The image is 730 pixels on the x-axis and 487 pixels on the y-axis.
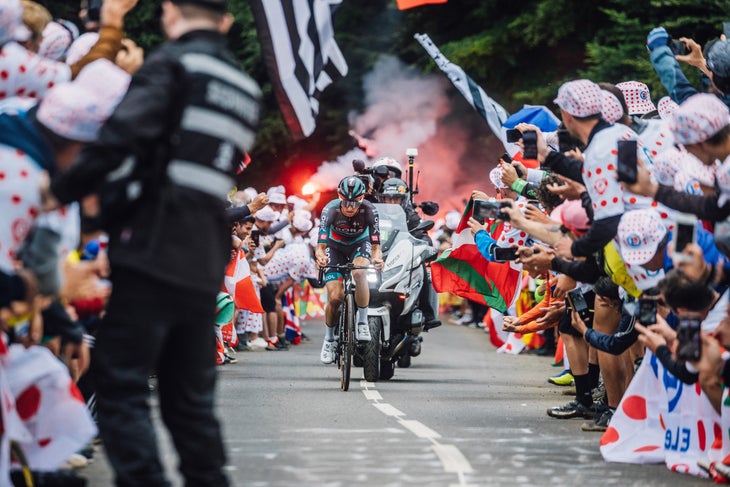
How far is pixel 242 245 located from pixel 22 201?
1332 cm

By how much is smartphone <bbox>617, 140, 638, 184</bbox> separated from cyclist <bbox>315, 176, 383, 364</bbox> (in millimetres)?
7339

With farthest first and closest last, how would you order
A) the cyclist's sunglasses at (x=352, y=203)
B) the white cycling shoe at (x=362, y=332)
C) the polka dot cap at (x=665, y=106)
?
the cyclist's sunglasses at (x=352, y=203) < the white cycling shoe at (x=362, y=332) < the polka dot cap at (x=665, y=106)

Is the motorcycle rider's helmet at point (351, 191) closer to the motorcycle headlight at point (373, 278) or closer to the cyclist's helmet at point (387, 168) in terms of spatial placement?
the motorcycle headlight at point (373, 278)

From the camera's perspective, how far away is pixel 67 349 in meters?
9.54

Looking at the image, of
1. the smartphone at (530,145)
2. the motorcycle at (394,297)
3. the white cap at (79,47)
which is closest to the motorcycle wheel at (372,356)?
the motorcycle at (394,297)

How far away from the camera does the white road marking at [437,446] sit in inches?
355

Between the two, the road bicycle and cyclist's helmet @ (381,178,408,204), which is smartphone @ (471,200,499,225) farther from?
cyclist's helmet @ (381,178,408,204)

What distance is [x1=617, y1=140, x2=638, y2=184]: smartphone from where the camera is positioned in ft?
30.1

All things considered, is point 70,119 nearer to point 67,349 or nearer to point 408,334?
point 67,349

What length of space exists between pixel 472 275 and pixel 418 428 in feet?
22.2

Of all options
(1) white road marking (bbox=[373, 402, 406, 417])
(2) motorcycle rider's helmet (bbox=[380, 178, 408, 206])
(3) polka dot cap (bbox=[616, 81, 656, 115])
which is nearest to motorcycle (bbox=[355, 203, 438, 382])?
(2) motorcycle rider's helmet (bbox=[380, 178, 408, 206])

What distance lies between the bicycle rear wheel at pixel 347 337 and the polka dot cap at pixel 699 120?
21.9 ft

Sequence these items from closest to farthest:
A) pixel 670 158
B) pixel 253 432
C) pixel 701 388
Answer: pixel 701 388
pixel 670 158
pixel 253 432

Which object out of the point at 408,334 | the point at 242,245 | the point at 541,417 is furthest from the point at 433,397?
the point at 242,245
